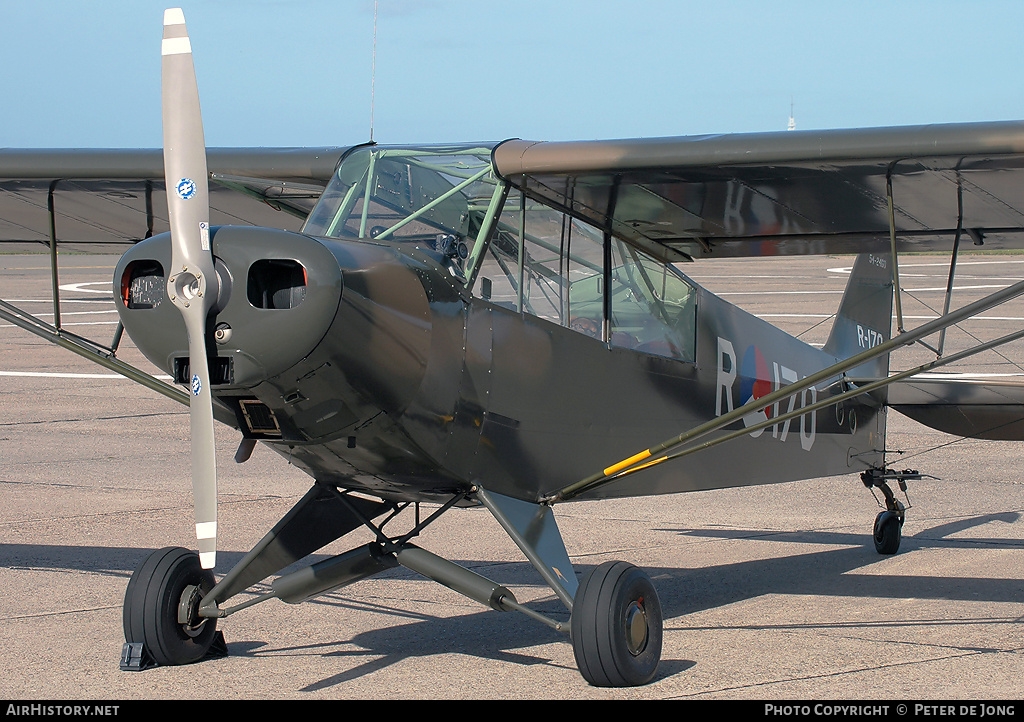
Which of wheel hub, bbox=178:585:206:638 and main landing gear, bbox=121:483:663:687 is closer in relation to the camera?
main landing gear, bbox=121:483:663:687

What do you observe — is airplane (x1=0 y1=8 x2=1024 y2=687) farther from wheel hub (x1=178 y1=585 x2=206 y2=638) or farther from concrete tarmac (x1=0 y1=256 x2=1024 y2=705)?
concrete tarmac (x1=0 y1=256 x2=1024 y2=705)

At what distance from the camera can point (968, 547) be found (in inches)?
357

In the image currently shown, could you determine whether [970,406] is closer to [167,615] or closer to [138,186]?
[167,615]

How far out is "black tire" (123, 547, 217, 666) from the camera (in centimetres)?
577

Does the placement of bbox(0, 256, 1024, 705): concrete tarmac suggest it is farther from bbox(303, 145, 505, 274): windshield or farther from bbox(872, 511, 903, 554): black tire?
bbox(303, 145, 505, 274): windshield

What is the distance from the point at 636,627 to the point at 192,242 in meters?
2.73

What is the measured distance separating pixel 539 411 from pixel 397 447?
950mm

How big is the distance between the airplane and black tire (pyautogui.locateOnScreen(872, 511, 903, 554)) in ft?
4.62

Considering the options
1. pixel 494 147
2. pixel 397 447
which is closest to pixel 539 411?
pixel 397 447

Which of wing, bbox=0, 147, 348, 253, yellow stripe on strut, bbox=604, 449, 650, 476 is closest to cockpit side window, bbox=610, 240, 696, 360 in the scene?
yellow stripe on strut, bbox=604, 449, 650, 476

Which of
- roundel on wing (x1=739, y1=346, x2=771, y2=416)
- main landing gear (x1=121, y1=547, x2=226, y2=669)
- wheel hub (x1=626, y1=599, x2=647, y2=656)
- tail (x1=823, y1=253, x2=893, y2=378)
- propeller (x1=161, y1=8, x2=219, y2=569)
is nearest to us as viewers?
propeller (x1=161, y1=8, x2=219, y2=569)

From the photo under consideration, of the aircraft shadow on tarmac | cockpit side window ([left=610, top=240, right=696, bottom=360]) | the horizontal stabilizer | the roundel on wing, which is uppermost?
cockpit side window ([left=610, top=240, right=696, bottom=360])

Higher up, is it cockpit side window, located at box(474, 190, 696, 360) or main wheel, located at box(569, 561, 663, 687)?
cockpit side window, located at box(474, 190, 696, 360)

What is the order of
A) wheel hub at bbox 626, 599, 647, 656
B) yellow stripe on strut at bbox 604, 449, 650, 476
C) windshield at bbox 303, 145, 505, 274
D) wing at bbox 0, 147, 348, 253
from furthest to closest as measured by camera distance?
wing at bbox 0, 147, 348, 253 < yellow stripe on strut at bbox 604, 449, 650, 476 < windshield at bbox 303, 145, 505, 274 < wheel hub at bbox 626, 599, 647, 656
